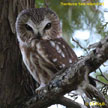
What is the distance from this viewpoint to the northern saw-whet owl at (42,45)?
2.43 m

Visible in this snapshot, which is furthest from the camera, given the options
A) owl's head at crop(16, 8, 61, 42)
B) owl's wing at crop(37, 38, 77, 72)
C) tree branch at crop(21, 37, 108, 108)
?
owl's head at crop(16, 8, 61, 42)

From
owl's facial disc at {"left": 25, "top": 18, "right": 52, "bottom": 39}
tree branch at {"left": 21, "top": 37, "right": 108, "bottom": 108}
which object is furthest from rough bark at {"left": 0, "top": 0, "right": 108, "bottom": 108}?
owl's facial disc at {"left": 25, "top": 18, "right": 52, "bottom": 39}

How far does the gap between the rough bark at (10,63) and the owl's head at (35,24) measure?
83mm

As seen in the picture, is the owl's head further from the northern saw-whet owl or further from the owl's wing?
the owl's wing

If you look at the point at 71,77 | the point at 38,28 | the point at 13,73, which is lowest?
the point at 13,73

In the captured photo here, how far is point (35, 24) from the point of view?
2613 mm

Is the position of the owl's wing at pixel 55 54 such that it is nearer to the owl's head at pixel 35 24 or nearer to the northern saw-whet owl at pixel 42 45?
the northern saw-whet owl at pixel 42 45

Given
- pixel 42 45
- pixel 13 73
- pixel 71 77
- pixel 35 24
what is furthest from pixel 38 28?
pixel 71 77

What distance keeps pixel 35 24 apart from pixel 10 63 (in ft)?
1.45

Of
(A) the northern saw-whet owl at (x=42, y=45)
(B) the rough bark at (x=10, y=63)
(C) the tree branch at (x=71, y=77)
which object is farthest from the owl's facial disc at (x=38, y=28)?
(C) the tree branch at (x=71, y=77)

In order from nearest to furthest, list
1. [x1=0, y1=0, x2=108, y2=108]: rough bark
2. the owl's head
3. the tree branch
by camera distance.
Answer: the tree branch < [x1=0, y1=0, x2=108, y2=108]: rough bark < the owl's head

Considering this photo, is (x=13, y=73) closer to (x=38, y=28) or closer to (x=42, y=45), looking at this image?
(x=42, y=45)

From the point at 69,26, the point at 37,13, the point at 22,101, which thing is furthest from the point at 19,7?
the point at 22,101

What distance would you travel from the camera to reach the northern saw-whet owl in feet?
7.98
